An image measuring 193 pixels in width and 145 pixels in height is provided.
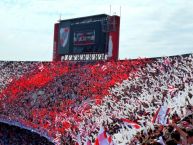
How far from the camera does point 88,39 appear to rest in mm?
36656

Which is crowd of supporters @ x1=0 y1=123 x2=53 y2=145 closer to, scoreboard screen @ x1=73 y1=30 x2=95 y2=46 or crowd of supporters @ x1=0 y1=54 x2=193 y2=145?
crowd of supporters @ x1=0 y1=54 x2=193 y2=145

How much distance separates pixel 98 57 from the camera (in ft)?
120

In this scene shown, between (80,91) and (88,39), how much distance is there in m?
8.19

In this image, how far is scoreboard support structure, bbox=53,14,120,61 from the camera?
34.8 metres

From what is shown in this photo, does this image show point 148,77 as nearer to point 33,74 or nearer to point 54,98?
point 54,98

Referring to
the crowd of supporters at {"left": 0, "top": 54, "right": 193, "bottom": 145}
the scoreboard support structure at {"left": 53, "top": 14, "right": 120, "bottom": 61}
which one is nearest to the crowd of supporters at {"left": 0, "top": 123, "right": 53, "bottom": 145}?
the crowd of supporters at {"left": 0, "top": 54, "right": 193, "bottom": 145}

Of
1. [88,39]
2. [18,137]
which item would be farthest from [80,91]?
[88,39]

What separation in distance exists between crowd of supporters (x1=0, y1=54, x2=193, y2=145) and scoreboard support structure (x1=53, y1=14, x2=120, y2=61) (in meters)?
1.09

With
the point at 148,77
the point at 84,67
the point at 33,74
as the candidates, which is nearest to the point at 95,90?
the point at 148,77

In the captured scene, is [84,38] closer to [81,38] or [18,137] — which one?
[81,38]

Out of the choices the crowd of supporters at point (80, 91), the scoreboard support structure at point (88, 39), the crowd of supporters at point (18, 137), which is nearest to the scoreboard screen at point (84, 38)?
the scoreboard support structure at point (88, 39)

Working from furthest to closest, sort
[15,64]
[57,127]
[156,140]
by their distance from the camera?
[15,64] < [57,127] < [156,140]

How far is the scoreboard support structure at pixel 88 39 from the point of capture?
114 ft

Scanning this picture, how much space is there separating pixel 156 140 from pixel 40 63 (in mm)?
38530
